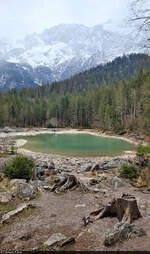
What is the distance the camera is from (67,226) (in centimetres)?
744

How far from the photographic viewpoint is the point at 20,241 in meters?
6.41

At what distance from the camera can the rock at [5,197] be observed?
10184 millimetres

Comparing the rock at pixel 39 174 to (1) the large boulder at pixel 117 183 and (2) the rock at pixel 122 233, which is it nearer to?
(1) the large boulder at pixel 117 183

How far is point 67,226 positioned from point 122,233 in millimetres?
2463

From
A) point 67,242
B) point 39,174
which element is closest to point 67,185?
point 39,174

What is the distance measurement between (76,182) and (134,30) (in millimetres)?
10074

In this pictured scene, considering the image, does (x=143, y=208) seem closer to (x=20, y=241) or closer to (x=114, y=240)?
(x=114, y=240)

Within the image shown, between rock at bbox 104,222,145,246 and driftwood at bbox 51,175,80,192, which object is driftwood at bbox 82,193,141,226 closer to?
rock at bbox 104,222,145,246

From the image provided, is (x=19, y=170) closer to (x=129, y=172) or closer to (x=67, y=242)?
(x=129, y=172)

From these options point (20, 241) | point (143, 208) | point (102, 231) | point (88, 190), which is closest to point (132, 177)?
point (88, 190)

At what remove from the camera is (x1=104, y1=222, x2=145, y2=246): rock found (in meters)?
5.67

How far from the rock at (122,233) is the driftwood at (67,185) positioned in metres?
6.97

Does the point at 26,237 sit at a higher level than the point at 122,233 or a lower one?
lower

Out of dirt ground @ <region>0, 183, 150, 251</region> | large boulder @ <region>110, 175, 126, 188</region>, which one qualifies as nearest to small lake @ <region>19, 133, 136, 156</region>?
large boulder @ <region>110, 175, 126, 188</region>
